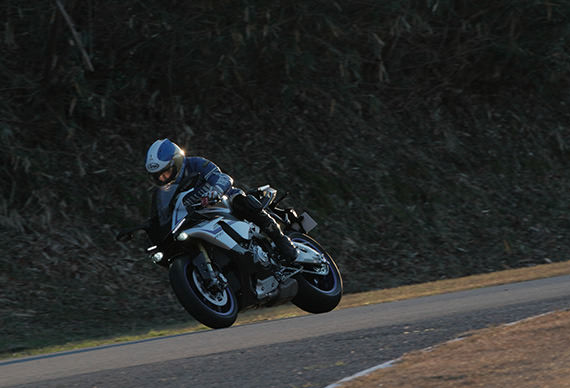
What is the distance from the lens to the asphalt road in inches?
321

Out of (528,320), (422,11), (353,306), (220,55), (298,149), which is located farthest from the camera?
(422,11)

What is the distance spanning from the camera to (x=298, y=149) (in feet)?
68.8

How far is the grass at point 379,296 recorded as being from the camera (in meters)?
12.1

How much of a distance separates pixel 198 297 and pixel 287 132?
40.7 feet

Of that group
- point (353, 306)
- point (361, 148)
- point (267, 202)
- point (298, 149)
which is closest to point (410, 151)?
point (361, 148)

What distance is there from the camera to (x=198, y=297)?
30.1ft

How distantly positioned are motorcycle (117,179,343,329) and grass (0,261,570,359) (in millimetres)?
2437

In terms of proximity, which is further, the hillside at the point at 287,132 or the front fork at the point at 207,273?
the hillside at the point at 287,132

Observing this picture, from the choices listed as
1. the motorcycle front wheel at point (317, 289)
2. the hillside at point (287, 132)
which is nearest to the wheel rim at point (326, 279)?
the motorcycle front wheel at point (317, 289)

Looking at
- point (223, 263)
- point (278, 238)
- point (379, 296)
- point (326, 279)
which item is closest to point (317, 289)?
point (326, 279)

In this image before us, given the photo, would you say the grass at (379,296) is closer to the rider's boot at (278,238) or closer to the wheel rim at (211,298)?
the rider's boot at (278,238)

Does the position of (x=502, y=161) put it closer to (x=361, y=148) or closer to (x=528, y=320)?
(x=361, y=148)

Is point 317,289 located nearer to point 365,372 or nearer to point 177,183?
point 177,183

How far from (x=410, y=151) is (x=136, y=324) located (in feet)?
34.8
